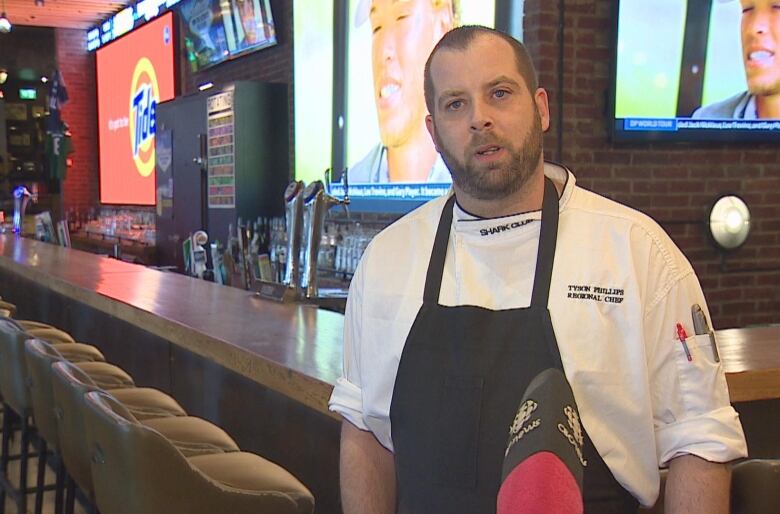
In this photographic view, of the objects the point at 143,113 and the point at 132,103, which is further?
the point at 132,103

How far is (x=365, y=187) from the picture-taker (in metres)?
5.34

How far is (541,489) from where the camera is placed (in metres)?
1.01

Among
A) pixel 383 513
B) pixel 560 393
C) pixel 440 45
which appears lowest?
pixel 383 513

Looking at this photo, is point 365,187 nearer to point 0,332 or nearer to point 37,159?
point 0,332

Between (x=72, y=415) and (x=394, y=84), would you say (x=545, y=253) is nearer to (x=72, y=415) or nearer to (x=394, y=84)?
(x=72, y=415)

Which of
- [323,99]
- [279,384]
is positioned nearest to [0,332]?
[279,384]

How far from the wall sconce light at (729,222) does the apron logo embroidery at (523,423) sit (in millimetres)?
3436

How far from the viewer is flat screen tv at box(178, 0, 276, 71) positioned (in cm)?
668

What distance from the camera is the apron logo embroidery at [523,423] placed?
110 cm

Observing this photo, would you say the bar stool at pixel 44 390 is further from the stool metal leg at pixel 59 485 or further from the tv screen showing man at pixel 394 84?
the tv screen showing man at pixel 394 84

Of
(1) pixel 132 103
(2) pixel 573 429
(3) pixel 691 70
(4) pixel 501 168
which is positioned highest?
(1) pixel 132 103

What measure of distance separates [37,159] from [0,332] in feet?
35.1

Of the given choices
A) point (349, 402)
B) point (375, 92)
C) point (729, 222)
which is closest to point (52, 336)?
point (349, 402)

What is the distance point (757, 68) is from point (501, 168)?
10.5ft
